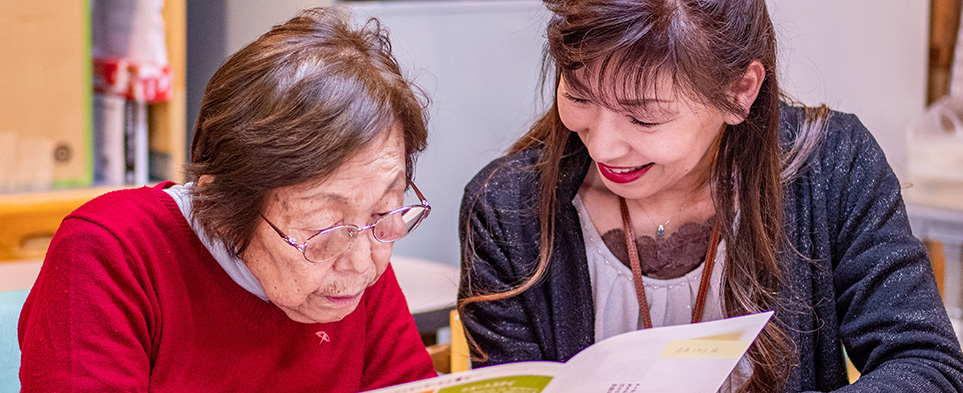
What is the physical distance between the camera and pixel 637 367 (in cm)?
107

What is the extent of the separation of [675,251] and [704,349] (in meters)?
0.36

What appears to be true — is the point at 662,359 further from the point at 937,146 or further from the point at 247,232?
the point at 937,146

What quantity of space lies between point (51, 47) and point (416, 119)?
1.45 metres

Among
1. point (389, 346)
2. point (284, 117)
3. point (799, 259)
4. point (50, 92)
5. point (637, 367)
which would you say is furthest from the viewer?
point (50, 92)

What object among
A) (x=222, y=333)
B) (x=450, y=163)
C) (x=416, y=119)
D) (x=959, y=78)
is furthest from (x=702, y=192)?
(x=959, y=78)

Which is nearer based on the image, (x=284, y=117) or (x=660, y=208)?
(x=284, y=117)

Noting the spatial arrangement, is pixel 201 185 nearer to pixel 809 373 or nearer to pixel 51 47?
pixel 809 373

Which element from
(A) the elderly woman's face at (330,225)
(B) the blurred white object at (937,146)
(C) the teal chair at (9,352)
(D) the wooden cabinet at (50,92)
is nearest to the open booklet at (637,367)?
(A) the elderly woman's face at (330,225)

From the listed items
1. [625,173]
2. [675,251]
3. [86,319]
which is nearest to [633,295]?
[675,251]

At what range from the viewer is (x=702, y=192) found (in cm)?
146

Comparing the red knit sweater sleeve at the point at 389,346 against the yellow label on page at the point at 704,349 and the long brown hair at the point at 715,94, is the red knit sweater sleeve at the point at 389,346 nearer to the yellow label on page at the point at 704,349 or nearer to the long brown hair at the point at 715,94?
the long brown hair at the point at 715,94

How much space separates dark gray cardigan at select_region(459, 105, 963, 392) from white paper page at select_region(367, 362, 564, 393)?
37 centimetres

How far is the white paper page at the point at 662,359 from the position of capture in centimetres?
102

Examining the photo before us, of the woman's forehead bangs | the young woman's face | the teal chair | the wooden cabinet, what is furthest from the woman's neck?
the wooden cabinet
